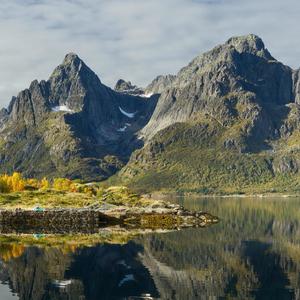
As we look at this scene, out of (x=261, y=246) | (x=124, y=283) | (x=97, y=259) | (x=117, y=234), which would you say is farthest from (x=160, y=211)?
(x=124, y=283)

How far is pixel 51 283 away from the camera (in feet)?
224

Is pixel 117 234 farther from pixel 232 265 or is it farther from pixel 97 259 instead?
pixel 232 265

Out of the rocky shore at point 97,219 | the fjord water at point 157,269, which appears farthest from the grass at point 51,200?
the fjord water at point 157,269

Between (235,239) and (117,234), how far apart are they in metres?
26.8

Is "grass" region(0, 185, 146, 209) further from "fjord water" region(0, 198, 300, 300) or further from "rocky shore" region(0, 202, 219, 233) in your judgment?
"fjord water" region(0, 198, 300, 300)

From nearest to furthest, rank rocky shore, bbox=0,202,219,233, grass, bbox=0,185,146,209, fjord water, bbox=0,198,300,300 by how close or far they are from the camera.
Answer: fjord water, bbox=0,198,300,300, rocky shore, bbox=0,202,219,233, grass, bbox=0,185,146,209

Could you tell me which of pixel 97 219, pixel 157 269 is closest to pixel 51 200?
pixel 97 219

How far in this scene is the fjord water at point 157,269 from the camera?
64250 millimetres

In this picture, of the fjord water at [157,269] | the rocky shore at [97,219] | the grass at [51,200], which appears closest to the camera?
the fjord water at [157,269]

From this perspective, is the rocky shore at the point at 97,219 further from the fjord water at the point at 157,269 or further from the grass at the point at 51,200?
the fjord water at the point at 157,269

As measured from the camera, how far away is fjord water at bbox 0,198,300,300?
64250 mm

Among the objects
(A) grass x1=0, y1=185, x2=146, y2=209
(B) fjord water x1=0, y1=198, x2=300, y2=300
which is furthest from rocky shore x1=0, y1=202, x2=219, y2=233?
(B) fjord water x1=0, y1=198, x2=300, y2=300

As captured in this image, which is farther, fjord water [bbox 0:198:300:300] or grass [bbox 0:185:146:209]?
grass [bbox 0:185:146:209]

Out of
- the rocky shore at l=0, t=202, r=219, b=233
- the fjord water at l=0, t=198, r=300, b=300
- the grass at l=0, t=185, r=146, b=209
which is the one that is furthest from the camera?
the grass at l=0, t=185, r=146, b=209
